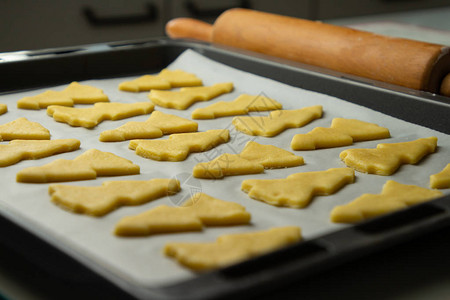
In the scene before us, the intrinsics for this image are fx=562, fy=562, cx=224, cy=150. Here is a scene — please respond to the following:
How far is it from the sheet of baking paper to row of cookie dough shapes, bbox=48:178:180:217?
0.01m

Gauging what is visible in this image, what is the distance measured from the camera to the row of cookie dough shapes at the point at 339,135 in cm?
118

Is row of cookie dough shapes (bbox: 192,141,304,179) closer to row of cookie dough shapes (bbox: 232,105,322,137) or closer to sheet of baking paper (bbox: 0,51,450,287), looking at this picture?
sheet of baking paper (bbox: 0,51,450,287)

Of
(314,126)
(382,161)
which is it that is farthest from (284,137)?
(382,161)

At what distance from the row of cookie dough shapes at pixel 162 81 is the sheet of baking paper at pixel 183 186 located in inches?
1.1

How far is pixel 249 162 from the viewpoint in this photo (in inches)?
41.7

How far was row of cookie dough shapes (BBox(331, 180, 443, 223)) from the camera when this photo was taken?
2.72 feet

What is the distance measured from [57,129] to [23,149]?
19 cm

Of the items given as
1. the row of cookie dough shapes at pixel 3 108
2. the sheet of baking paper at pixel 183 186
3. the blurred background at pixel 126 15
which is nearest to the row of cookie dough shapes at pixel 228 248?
the sheet of baking paper at pixel 183 186

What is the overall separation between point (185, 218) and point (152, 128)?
0.50m

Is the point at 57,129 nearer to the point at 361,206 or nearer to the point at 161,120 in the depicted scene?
the point at 161,120

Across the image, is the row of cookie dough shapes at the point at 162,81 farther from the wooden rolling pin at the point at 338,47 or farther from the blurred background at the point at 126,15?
the blurred background at the point at 126,15

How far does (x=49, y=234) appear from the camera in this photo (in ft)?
2.33

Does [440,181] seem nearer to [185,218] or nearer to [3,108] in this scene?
[185,218]

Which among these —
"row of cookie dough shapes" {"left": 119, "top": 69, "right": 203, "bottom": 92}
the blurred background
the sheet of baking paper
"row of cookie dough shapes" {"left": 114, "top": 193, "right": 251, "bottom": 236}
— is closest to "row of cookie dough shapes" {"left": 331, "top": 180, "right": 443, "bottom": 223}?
the sheet of baking paper
